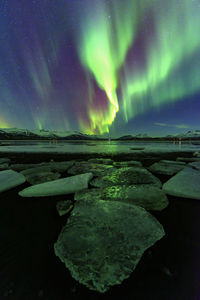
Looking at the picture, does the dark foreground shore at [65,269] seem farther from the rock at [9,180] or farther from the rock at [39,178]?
the rock at [39,178]

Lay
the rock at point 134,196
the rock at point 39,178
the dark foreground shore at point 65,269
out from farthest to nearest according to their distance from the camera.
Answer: the rock at point 39,178 < the rock at point 134,196 < the dark foreground shore at point 65,269

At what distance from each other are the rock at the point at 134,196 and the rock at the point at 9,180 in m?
1.79

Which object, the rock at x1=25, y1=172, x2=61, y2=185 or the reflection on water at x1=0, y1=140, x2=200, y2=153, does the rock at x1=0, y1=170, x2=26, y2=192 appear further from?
the reflection on water at x1=0, y1=140, x2=200, y2=153

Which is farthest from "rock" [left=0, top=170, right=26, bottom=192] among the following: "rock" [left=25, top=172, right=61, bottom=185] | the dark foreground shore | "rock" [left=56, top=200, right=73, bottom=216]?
"rock" [left=56, top=200, right=73, bottom=216]

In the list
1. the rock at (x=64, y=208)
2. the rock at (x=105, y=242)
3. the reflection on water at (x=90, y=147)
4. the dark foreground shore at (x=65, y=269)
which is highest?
the reflection on water at (x=90, y=147)

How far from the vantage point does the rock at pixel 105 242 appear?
0.98 m

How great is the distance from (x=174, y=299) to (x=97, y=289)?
0.55 meters

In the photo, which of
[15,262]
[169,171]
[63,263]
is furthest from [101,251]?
[169,171]

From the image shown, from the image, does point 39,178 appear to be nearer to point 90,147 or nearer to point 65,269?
point 65,269

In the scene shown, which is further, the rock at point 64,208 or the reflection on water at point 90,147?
the reflection on water at point 90,147

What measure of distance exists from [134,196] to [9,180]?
2.96m

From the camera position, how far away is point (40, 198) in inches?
96.1

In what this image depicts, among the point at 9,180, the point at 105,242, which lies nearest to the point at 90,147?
the point at 9,180

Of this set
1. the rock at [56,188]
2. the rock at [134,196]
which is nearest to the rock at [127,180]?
the rock at [56,188]
